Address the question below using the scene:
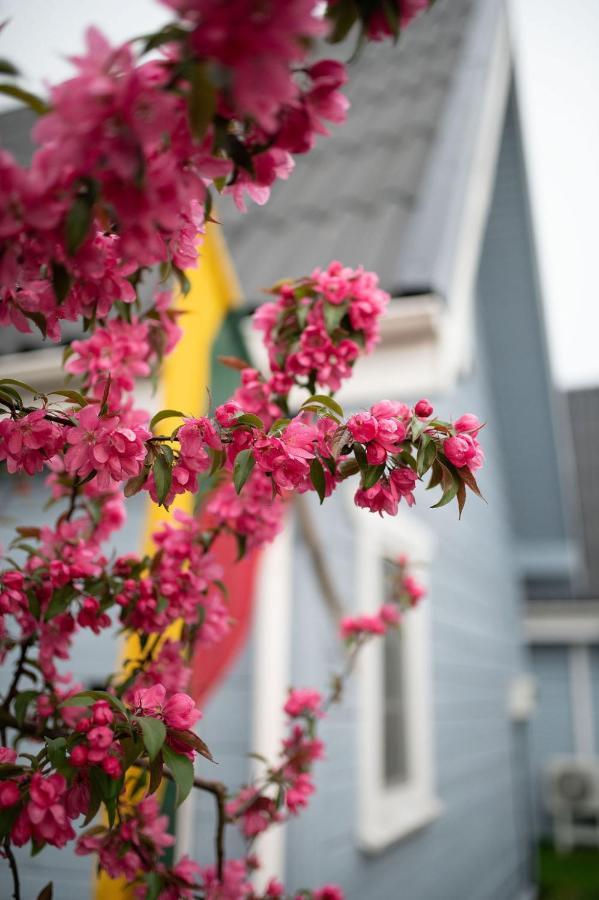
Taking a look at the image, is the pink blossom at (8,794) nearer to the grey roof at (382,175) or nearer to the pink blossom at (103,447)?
the pink blossom at (103,447)

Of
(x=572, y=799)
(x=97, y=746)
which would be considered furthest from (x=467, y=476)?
(x=572, y=799)

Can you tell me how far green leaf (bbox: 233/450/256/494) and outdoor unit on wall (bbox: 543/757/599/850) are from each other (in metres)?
8.01

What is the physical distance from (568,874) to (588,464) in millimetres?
5319

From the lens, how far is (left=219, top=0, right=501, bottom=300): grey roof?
2.85 m

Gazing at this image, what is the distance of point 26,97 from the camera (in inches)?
22.6

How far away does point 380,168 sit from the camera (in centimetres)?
360

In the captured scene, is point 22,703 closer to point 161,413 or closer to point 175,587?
point 175,587

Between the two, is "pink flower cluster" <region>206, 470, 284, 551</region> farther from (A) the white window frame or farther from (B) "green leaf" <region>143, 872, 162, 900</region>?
(A) the white window frame

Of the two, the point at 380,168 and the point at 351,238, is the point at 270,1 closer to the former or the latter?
the point at 351,238

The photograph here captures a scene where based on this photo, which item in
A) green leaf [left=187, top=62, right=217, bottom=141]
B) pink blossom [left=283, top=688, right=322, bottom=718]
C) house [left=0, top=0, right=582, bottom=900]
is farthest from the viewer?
house [left=0, top=0, right=582, bottom=900]

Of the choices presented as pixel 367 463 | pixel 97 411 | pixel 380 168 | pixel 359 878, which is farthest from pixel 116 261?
pixel 380 168

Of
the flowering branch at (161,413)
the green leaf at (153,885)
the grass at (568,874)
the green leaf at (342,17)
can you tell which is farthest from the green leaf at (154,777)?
the grass at (568,874)

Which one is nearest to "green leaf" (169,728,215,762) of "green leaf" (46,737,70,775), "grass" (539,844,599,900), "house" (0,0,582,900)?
"green leaf" (46,737,70,775)

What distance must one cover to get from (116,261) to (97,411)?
174 mm
